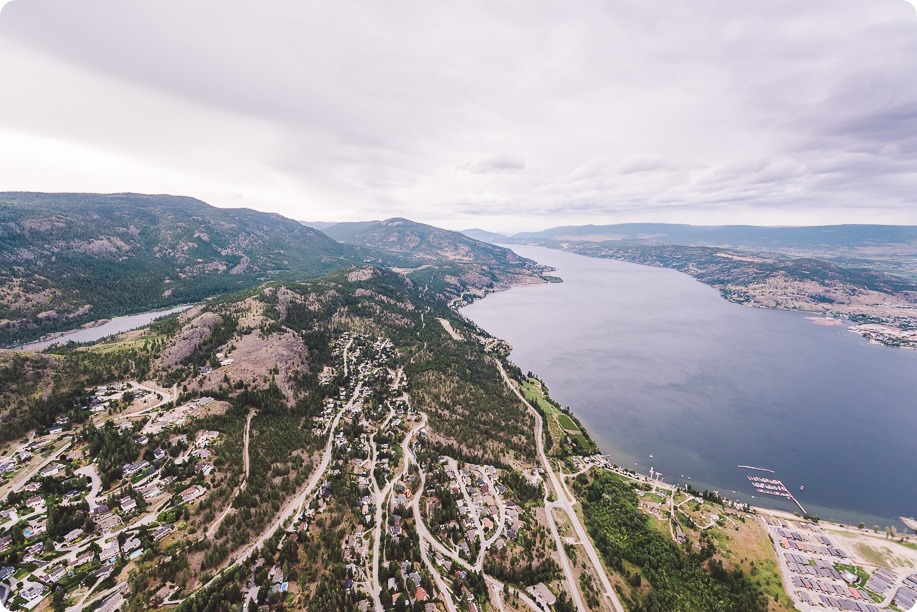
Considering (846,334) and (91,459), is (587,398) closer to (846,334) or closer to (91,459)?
(91,459)

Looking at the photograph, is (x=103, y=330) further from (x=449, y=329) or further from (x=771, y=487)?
(x=771, y=487)

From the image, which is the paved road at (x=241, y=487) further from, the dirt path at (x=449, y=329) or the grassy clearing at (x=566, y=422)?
the dirt path at (x=449, y=329)

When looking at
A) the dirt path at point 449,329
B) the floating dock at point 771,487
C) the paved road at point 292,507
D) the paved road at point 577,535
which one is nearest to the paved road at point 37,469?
the paved road at point 292,507

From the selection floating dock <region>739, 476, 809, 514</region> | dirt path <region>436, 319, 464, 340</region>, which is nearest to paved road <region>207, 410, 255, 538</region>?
dirt path <region>436, 319, 464, 340</region>

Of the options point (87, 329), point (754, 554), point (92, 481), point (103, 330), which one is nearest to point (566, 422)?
point (754, 554)

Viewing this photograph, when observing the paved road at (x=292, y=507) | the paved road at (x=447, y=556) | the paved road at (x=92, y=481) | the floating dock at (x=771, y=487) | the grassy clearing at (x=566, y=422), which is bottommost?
the floating dock at (x=771, y=487)

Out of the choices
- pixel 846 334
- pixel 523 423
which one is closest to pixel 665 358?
pixel 523 423
